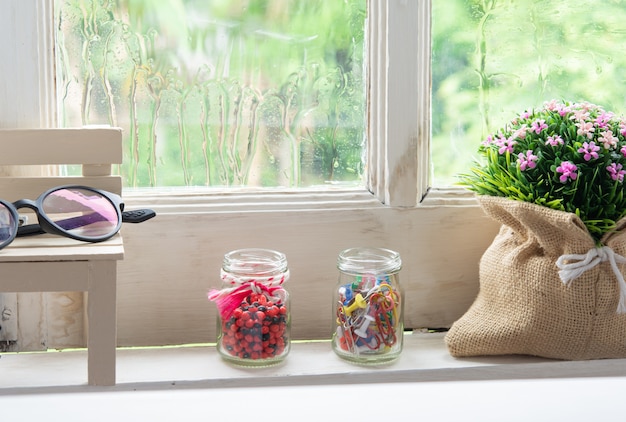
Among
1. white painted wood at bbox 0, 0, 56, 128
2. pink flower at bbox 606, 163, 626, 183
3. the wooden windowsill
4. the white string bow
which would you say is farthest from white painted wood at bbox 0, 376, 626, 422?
white painted wood at bbox 0, 0, 56, 128

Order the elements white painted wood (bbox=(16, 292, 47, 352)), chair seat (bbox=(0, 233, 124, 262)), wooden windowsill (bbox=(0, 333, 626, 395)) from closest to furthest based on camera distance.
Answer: chair seat (bbox=(0, 233, 124, 262)), wooden windowsill (bbox=(0, 333, 626, 395)), white painted wood (bbox=(16, 292, 47, 352))

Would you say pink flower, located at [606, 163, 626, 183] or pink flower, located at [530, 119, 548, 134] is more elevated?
pink flower, located at [530, 119, 548, 134]

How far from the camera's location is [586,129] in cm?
104

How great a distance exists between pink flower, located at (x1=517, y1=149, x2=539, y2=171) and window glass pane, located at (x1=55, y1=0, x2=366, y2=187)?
0.24 m

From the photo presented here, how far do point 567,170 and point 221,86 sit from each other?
1.55 feet

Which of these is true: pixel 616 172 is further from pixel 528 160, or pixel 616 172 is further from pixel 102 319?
pixel 102 319

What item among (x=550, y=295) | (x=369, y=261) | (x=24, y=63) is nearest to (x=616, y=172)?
(x=550, y=295)

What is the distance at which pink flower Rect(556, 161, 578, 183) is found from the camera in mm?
1012

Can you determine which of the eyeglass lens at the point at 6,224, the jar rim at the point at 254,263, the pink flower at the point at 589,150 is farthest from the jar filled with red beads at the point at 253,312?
the pink flower at the point at 589,150

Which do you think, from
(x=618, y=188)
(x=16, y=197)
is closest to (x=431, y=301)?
(x=618, y=188)

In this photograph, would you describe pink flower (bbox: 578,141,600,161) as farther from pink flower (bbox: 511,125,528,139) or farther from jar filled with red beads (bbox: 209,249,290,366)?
jar filled with red beads (bbox: 209,249,290,366)

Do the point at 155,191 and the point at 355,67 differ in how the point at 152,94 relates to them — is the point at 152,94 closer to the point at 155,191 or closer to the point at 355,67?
the point at 155,191

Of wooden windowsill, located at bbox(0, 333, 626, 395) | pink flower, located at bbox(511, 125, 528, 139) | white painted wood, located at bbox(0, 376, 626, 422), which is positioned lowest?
white painted wood, located at bbox(0, 376, 626, 422)

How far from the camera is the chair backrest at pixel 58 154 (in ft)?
3.34
